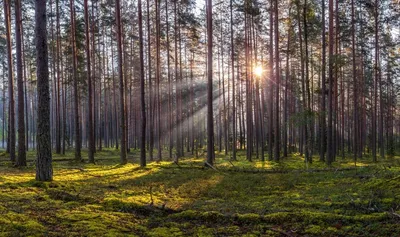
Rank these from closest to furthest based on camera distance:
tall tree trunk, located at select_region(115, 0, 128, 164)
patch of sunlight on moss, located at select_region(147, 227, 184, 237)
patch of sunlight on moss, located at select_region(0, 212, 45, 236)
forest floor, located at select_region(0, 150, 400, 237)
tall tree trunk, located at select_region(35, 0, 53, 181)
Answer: patch of sunlight on moss, located at select_region(0, 212, 45, 236) → patch of sunlight on moss, located at select_region(147, 227, 184, 237) → forest floor, located at select_region(0, 150, 400, 237) → tall tree trunk, located at select_region(35, 0, 53, 181) → tall tree trunk, located at select_region(115, 0, 128, 164)

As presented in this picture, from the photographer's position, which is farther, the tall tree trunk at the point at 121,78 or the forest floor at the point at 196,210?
the tall tree trunk at the point at 121,78

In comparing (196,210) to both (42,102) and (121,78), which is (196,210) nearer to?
(42,102)

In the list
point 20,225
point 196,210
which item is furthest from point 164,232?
point 20,225

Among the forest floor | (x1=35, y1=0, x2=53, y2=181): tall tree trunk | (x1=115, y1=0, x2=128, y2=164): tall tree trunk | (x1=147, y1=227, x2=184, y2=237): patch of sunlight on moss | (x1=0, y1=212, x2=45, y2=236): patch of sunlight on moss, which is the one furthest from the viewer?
(x1=115, y1=0, x2=128, y2=164): tall tree trunk

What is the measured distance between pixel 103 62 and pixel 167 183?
103 feet

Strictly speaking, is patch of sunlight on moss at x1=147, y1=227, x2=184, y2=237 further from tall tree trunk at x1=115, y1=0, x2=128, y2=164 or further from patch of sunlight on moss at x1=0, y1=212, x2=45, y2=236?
tall tree trunk at x1=115, y1=0, x2=128, y2=164

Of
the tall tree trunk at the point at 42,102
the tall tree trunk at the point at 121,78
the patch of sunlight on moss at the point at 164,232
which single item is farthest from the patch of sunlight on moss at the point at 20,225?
the tall tree trunk at the point at 121,78

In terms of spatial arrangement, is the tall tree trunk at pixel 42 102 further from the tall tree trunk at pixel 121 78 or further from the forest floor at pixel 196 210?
the tall tree trunk at pixel 121 78

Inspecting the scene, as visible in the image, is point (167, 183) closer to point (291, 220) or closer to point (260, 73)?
point (291, 220)

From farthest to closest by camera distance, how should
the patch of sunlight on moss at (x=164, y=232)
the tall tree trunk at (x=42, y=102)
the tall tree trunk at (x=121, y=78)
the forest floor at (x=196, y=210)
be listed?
the tall tree trunk at (x=121, y=78)
the tall tree trunk at (x=42, y=102)
the forest floor at (x=196, y=210)
the patch of sunlight on moss at (x=164, y=232)

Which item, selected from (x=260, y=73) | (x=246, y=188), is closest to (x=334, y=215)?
(x=246, y=188)

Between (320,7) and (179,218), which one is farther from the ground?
(320,7)

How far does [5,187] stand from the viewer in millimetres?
8602

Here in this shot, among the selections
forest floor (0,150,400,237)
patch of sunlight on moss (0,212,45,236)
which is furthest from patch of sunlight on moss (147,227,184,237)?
patch of sunlight on moss (0,212,45,236)
